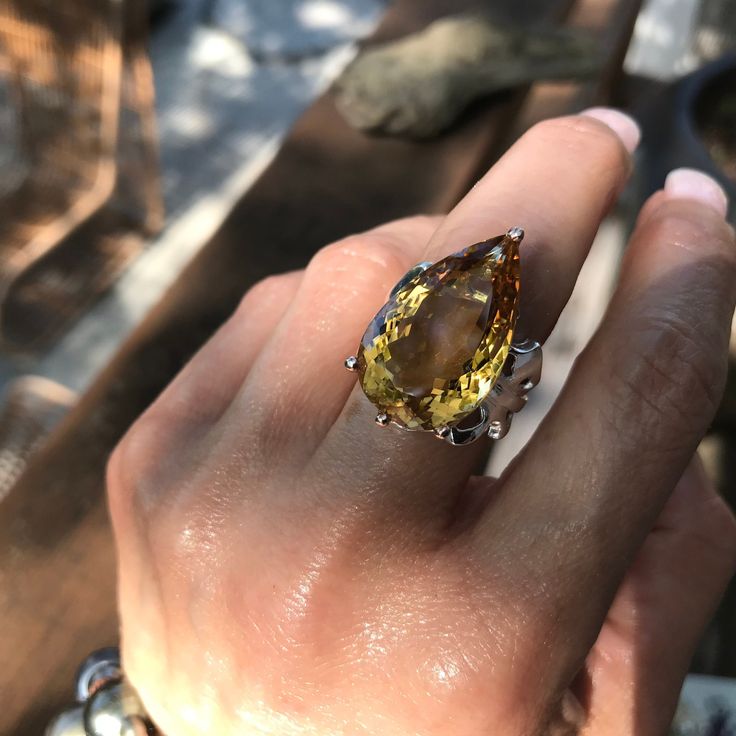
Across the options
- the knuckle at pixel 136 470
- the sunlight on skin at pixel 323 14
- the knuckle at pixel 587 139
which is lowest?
the sunlight on skin at pixel 323 14

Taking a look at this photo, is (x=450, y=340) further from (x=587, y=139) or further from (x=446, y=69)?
(x=446, y=69)

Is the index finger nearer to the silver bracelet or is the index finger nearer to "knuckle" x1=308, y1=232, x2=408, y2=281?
"knuckle" x1=308, y1=232, x2=408, y2=281

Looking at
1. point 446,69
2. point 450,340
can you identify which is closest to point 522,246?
point 450,340

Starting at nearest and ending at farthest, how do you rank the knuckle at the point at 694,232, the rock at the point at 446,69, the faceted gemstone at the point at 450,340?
1. the faceted gemstone at the point at 450,340
2. the knuckle at the point at 694,232
3. the rock at the point at 446,69

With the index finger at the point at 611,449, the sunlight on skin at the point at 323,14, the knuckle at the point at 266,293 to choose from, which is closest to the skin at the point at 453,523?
the index finger at the point at 611,449

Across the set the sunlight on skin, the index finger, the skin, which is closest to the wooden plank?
the skin

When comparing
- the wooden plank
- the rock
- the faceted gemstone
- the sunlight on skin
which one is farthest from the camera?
the sunlight on skin

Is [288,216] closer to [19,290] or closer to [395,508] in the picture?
[395,508]

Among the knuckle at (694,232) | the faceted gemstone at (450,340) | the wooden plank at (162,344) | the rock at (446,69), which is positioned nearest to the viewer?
the faceted gemstone at (450,340)

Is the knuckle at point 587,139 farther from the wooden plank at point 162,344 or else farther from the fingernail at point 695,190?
the wooden plank at point 162,344
